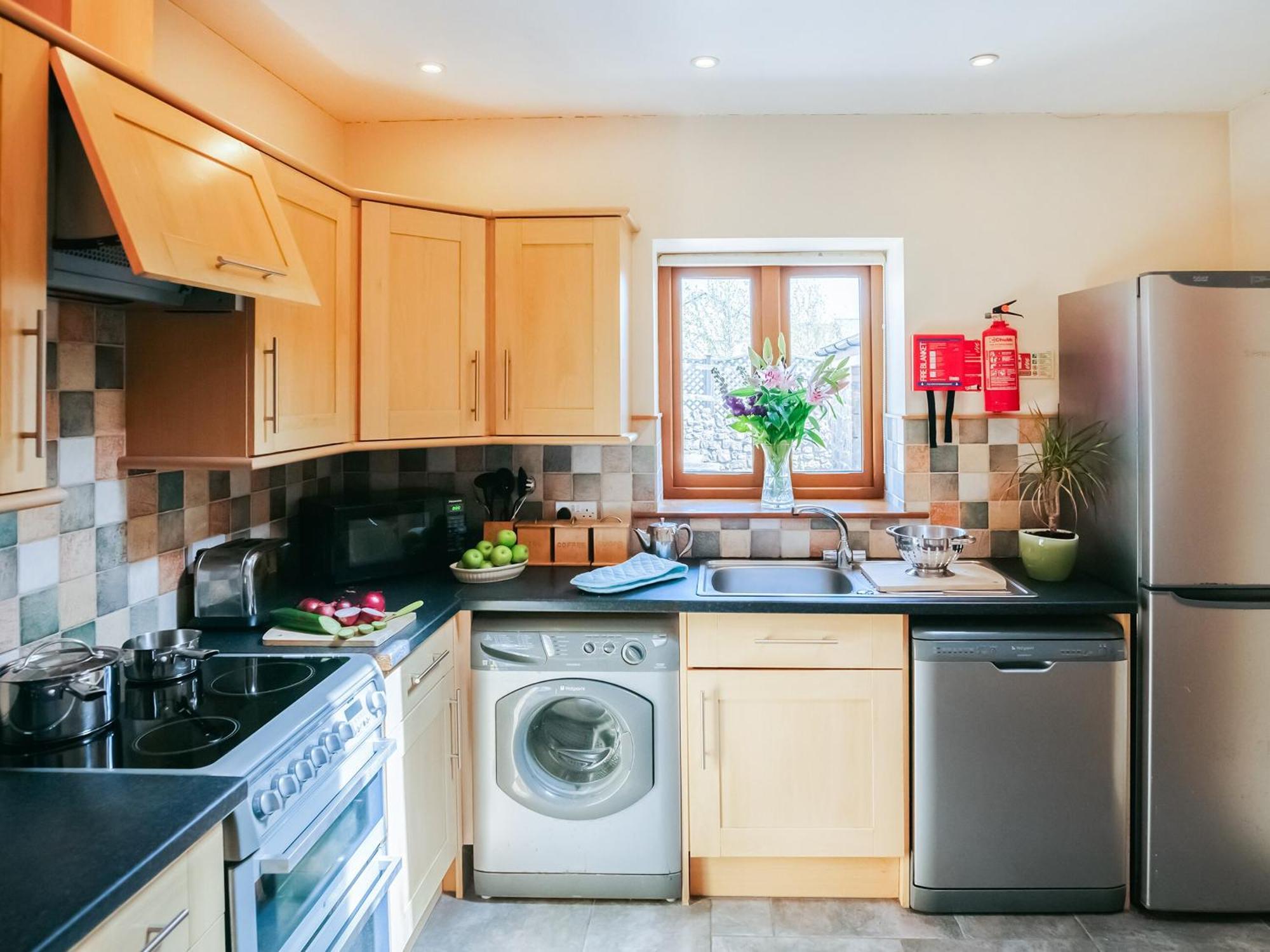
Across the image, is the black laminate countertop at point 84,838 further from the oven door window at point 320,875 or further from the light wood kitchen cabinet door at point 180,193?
the light wood kitchen cabinet door at point 180,193

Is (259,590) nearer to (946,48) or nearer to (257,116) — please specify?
Result: (257,116)

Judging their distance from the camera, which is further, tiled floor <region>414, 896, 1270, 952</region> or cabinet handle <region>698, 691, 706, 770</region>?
cabinet handle <region>698, 691, 706, 770</region>

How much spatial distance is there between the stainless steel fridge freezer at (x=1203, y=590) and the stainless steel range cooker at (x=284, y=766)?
209cm

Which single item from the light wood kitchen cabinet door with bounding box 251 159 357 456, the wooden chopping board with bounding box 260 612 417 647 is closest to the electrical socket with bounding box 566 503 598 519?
the light wood kitchen cabinet door with bounding box 251 159 357 456

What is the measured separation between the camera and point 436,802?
225cm

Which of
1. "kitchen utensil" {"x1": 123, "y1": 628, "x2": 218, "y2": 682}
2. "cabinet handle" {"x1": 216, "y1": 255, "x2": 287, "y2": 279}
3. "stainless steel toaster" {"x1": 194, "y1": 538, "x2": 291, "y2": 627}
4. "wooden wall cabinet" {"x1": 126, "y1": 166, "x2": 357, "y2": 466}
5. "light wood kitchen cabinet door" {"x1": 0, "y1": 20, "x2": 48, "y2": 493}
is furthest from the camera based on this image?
"stainless steel toaster" {"x1": 194, "y1": 538, "x2": 291, "y2": 627}

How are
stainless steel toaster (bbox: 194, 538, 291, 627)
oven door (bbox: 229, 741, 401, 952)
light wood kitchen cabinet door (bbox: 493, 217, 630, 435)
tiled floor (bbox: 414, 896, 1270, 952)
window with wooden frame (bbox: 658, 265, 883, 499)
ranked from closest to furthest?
oven door (bbox: 229, 741, 401, 952) → stainless steel toaster (bbox: 194, 538, 291, 627) → tiled floor (bbox: 414, 896, 1270, 952) → light wood kitchen cabinet door (bbox: 493, 217, 630, 435) → window with wooden frame (bbox: 658, 265, 883, 499)

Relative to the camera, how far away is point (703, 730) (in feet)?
7.84

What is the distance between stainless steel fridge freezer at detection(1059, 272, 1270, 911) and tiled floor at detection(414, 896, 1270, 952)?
0.10 meters

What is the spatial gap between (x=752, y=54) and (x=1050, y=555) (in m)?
1.81

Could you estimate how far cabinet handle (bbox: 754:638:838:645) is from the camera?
93.6 inches

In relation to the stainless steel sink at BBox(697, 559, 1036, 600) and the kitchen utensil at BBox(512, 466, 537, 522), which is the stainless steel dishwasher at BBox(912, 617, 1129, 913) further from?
the kitchen utensil at BBox(512, 466, 537, 522)

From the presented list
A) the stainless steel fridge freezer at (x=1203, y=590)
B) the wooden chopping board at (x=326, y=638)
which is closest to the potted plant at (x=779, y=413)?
the stainless steel fridge freezer at (x=1203, y=590)

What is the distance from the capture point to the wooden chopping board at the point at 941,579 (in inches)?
95.8
